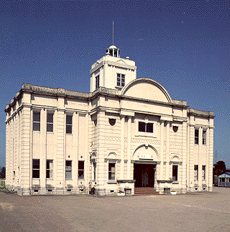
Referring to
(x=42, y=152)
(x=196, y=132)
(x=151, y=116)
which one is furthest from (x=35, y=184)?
(x=196, y=132)

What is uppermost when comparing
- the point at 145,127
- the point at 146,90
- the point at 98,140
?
the point at 146,90

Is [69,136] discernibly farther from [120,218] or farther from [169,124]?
[120,218]

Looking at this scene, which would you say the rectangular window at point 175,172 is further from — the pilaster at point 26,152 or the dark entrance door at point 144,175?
the pilaster at point 26,152

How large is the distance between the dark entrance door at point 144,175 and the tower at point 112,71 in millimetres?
10158

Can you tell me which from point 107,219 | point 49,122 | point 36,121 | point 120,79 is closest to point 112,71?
point 120,79

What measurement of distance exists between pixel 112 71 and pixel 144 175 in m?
13.3

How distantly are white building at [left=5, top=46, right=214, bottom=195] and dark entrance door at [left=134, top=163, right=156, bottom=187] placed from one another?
113 mm

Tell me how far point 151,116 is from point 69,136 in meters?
9.35

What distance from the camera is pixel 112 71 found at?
36.9 meters

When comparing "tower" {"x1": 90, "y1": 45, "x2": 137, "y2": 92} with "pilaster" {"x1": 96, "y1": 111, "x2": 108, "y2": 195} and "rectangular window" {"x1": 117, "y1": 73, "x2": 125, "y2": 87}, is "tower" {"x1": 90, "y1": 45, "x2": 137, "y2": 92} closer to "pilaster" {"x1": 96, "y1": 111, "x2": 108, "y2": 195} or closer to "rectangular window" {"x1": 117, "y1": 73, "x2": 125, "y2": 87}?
"rectangular window" {"x1": 117, "y1": 73, "x2": 125, "y2": 87}

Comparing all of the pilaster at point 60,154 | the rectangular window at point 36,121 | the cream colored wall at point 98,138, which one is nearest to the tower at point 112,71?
the cream colored wall at point 98,138

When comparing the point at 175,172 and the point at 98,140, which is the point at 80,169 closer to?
the point at 98,140

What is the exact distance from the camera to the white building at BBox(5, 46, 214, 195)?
94.4 feet

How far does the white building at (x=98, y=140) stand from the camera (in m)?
28.8
